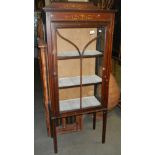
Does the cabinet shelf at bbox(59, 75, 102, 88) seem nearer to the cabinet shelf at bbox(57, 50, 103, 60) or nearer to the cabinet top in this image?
the cabinet shelf at bbox(57, 50, 103, 60)

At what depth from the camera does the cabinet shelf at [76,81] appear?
79.4 inches

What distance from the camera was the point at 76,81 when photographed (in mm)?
2102

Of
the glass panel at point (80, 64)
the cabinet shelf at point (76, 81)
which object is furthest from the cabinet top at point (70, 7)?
the cabinet shelf at point (76, 81)

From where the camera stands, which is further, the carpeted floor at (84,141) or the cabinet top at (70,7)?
the carpeted floor at (84,141)

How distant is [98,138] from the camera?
237cm

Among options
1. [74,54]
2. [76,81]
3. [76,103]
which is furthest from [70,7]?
[76,103]

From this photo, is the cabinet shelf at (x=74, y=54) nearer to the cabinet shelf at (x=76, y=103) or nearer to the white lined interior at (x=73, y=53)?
the white lined interior at (x=73, y=53)

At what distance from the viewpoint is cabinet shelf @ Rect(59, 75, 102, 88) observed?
2.02m

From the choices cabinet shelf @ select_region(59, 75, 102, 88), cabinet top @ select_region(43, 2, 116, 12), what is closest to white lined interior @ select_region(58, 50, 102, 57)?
cabinet shelf @ select_region(59, 75, 102, 88)

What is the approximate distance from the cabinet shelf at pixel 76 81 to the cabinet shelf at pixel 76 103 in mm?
246
